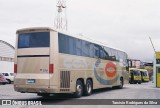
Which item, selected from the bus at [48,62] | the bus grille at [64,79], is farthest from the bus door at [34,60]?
the bus grille at [64,79]

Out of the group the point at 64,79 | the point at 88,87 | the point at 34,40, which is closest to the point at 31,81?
the point at 64,79

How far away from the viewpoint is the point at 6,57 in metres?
52.7

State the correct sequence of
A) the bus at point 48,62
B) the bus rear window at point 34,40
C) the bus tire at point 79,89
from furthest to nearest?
the bus tire at point 79,89 → the bus rear window at point 34,40 → the bus at point 48,62

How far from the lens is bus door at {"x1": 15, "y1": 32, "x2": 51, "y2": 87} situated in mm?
14758

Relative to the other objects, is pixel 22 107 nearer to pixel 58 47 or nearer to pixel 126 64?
pixel 58 47

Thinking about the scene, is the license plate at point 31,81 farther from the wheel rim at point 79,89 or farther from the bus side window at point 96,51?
the bus side window at point 96,51

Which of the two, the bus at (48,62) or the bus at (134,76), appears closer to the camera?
the bus at (48,62)

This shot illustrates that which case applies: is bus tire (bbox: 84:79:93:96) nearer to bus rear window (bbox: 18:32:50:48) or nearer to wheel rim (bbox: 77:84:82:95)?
wheel rim (bbox: 77:84:82:95)

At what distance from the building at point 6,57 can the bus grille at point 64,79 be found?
34.7 meters

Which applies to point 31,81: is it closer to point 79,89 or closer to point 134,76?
point 79,89

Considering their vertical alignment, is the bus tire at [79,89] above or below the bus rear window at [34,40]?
below

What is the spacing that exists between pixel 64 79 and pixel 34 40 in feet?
7.78

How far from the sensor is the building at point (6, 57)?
165ft

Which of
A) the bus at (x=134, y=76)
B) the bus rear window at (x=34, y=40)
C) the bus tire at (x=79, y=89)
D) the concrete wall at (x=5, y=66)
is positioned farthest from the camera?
the bus at (x=134, y=76)
